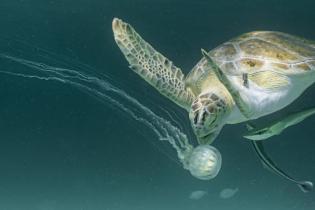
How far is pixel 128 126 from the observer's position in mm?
12984

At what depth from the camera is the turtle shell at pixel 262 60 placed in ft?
14.2

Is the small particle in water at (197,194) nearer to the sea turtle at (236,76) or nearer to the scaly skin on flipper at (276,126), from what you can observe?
the sea turtle at (236,76)

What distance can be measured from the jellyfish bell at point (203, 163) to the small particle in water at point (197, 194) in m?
6.37

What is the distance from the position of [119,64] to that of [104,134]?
214cm

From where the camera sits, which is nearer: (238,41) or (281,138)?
(238,41)

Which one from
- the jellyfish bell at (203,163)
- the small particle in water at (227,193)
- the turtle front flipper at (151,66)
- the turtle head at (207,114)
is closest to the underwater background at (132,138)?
the small particle in water at (227,193)

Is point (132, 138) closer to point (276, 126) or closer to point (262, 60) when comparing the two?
point (262, 60)

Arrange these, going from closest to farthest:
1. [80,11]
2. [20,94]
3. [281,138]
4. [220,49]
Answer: [220,49]
[281,138]
[80,11]
[20,94]

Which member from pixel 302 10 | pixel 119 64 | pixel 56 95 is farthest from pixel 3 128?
pixel 302 10

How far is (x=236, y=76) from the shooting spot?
4.36 meters

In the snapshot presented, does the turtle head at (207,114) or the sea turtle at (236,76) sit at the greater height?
the sea turtle at (236,76)

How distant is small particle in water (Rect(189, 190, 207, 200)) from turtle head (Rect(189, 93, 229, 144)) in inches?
308

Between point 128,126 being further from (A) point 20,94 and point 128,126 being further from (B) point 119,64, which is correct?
(A) point 20,94

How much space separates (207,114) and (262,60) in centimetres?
107
